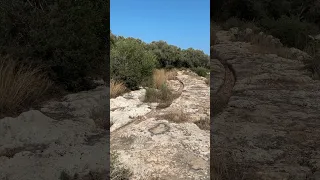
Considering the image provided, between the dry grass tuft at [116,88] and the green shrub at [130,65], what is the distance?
27 cm

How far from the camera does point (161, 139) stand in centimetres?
371

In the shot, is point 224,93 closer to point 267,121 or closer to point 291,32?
point 267,121

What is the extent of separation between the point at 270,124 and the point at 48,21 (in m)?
3.78

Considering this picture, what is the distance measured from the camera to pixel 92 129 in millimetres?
3955

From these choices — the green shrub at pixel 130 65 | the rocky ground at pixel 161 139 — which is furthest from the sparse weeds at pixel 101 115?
the green shrub at pixel 130 65

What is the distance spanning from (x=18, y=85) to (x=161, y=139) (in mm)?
2090

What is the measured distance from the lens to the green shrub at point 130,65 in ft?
23.7

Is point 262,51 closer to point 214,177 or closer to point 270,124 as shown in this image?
point 270,124

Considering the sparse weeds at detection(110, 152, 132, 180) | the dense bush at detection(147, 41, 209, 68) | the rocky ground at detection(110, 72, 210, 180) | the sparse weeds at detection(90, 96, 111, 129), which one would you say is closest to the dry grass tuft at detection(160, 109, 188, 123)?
the rocky ground at detection(110, 72, 210, 180)

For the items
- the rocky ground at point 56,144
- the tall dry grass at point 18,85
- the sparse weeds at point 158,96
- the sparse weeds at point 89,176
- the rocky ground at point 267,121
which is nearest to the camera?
the sparse weeds at point 89,176

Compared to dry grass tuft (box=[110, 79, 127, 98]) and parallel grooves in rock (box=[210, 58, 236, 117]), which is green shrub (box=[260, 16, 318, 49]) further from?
dry grass tuft (box=[110, 79, 127, 98])

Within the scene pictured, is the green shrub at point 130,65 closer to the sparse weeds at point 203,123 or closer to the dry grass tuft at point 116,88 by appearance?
the dry grass tuft at point 116,88

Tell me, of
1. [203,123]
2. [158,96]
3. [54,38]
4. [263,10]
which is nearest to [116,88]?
[158,96]

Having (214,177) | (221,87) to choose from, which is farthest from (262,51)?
(214,177)
